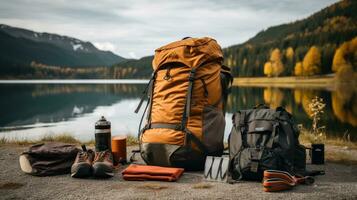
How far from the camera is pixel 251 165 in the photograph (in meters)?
5.92

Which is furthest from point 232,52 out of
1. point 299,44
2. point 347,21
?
point 347,21

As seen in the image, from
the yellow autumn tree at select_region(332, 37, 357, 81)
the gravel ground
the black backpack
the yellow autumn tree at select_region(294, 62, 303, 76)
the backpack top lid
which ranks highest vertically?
the yellow autumn tree at select_region(332, 37, 357, 81)

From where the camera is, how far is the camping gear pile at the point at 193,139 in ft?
19.7

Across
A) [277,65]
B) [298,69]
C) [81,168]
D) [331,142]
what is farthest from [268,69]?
[81,168]

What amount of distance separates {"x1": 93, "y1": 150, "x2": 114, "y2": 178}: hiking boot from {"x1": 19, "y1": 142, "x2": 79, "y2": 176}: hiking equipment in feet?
1.97

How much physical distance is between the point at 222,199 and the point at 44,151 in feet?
11.3

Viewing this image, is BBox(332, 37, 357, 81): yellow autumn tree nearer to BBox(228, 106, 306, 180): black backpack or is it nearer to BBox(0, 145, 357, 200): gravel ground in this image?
BBox(228, 106, 306, 180): black backpack

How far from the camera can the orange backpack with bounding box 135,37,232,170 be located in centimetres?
666

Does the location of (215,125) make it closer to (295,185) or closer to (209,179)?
(209,179)

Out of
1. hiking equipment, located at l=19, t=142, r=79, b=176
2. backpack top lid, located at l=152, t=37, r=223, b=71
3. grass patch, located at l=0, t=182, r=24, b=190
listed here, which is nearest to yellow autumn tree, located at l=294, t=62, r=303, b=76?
backpack top lid, located at l=152, t=37, r=223, b=71

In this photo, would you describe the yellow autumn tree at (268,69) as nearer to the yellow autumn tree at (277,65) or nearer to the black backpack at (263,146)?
the yellow autumn tree at (277,65)

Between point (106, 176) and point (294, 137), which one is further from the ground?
point (294, 137)

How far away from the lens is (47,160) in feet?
22.3

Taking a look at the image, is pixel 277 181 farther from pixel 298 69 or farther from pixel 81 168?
pixel 298 69
